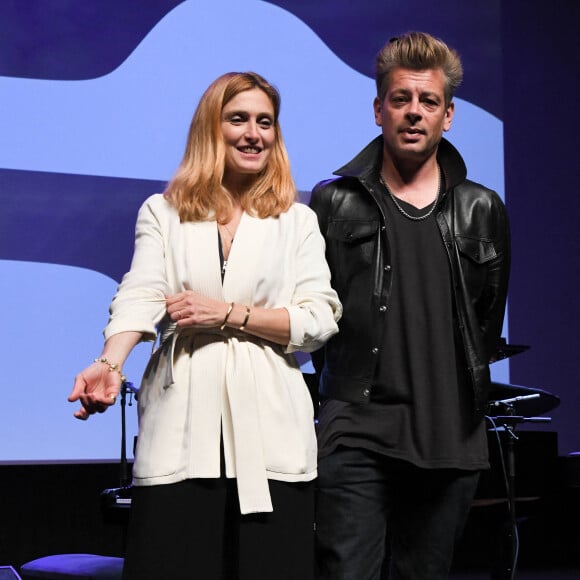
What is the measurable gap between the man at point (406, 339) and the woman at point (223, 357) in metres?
0.22

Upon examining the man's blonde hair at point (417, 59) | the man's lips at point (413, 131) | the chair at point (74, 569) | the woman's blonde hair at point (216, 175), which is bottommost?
the chair at point (74, 569)

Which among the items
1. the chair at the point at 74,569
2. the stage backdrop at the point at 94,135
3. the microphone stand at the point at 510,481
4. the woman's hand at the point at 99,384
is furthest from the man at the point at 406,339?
the stage backdrop at the point at 94,135

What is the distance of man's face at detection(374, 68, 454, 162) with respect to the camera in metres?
2.49

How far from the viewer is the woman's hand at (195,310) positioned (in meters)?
2.06

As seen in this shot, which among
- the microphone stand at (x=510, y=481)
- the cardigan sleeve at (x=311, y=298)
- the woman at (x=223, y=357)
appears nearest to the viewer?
the woman at (x=223, y=357)

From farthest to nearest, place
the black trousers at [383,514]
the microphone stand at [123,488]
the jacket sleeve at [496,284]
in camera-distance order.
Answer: the microphone stand at [123,488]
the jacket sleeve at [496,284]
the black trousers at [383,514]

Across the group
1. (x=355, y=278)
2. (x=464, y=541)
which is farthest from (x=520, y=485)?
(x=355, y=278)

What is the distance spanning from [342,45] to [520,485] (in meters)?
2.41

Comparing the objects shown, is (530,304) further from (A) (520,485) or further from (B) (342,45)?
(B) (342,45)

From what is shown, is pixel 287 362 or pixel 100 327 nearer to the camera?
pixel 287 362

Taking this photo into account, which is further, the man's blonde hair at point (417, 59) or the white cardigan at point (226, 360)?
the man's blonde hair at point (417, 59)

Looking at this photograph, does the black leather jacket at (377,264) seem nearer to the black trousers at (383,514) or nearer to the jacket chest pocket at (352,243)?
the jacket chest pocket at (352,243)

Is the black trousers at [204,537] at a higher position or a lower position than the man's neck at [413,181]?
lower

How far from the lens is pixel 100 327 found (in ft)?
15.9
